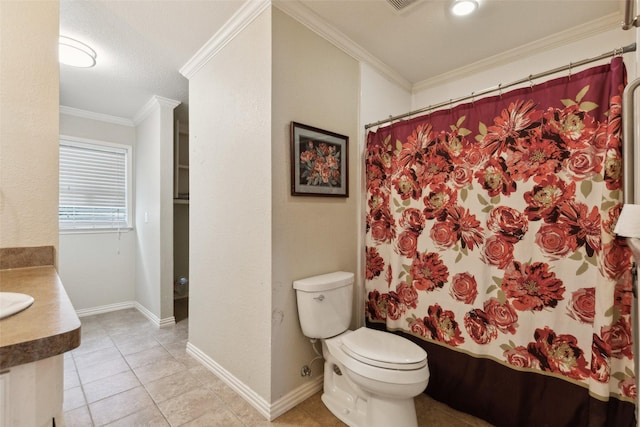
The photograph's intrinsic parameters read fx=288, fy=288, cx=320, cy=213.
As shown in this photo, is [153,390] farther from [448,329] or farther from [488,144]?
[488,144]

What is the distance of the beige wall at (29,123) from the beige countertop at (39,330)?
0.36 metres

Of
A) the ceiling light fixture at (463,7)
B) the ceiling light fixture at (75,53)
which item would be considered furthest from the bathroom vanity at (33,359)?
the ceiling light fixture at (463,7)

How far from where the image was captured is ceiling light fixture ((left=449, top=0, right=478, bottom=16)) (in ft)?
5.41

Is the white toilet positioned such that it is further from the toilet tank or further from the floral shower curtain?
the floral shower curtain

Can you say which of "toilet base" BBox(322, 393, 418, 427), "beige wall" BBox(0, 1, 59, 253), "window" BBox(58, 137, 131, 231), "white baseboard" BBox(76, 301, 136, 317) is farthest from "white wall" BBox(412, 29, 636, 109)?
"white baseboard" BBox(76, 301, 136, 317)

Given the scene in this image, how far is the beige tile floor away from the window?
4.46 ft

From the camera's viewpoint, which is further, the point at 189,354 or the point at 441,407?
the point at 189,354

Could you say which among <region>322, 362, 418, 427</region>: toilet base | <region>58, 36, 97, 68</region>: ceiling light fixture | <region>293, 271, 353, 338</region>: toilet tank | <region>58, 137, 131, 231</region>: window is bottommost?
<region>322, 362, 418, 427</region>: toilet base

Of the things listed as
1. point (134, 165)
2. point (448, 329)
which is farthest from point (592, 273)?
point (134, 165)

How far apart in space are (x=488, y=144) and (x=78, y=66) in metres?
2.97

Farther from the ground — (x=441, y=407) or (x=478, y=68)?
(x=478, y=68)

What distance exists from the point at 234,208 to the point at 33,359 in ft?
4.39

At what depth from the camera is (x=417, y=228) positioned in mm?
1812

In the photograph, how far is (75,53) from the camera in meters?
2.03
